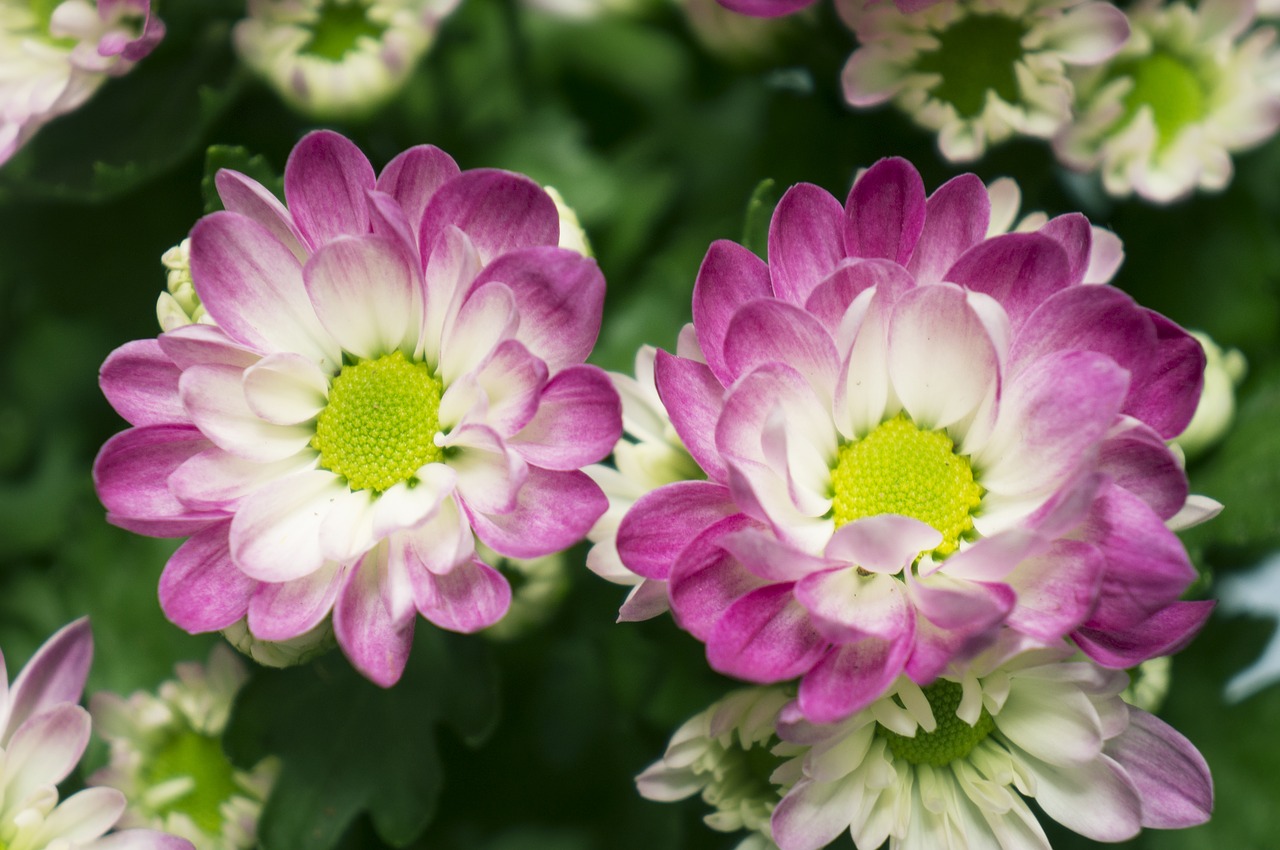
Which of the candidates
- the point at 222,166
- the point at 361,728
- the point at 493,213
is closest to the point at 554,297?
the point at 493,213

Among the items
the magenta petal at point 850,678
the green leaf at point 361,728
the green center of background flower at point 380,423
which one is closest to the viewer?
the magenta petal at point 850,678

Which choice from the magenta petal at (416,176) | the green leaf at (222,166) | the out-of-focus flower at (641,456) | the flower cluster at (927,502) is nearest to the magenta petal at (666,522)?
the flower cluster at (927,502)

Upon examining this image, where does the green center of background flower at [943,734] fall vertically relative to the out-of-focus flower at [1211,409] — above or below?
below

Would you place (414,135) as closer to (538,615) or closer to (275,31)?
(275,31)

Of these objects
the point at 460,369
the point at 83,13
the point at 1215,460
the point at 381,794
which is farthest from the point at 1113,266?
the point at 83,13

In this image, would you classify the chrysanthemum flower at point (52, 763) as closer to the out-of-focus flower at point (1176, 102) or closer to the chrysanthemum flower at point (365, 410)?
the chrysanthemum flower at point (365, 410)

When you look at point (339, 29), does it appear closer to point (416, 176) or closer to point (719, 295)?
point (416, 176)

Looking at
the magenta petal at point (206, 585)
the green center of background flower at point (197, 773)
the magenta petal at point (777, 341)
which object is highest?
the magenta petal at point (777, 341)
